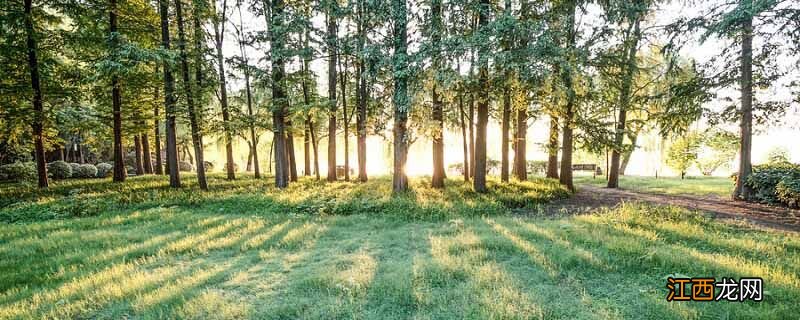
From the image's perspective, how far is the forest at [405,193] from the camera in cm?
448

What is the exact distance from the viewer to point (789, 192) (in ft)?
33.0

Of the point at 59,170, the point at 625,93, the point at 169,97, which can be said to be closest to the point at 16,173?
the point at 59,170

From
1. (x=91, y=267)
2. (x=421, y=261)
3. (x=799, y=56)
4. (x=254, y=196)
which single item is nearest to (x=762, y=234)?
(x=799, y=56)

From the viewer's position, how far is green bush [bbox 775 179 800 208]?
965 centimetres

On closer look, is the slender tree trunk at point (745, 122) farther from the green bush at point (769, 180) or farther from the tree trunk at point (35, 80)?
the tree trunk at point (35, 80)

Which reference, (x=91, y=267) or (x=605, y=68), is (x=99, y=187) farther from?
(x=605, y=68)

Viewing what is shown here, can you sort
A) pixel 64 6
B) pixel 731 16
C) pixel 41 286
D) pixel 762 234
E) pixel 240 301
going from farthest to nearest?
pixel 64 6
pixel 762 234
pixel 731 16
pixel 41 286
pixel 240 301

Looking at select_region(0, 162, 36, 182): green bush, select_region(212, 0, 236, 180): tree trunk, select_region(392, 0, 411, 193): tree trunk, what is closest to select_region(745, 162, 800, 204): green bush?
select_region(392, 0, 411, 193): tree trunk

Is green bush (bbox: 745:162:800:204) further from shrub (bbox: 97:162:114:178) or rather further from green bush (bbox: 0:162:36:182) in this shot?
shrub (bbox: 97:162:114:178)

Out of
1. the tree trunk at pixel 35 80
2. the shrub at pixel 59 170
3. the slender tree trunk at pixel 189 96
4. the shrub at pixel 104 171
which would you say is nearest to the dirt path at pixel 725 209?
the slender tree trunk at pixel 189 96

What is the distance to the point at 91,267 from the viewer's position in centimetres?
576

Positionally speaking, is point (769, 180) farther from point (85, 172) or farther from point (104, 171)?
point (104, 171)

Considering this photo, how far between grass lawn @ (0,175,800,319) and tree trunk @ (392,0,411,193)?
2492mm

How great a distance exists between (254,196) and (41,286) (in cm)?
703
